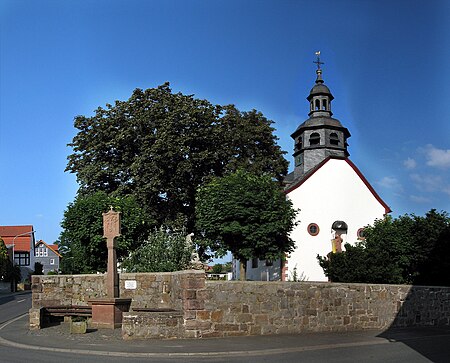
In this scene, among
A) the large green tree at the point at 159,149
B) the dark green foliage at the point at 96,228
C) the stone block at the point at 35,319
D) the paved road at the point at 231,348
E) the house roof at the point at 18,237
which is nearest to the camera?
the paved road at the point at 231,348

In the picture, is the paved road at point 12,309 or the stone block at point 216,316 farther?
the paved road at point 12,309

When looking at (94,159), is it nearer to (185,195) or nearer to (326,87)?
(185,195)

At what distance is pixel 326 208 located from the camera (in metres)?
44.0

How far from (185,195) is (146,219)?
562 centimetres

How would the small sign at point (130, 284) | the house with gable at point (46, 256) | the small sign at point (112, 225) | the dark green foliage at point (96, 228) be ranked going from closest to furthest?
the small sign at point (112, 225) < the small sign at point (130, 284) < the dark green foliage at point (96, 228) < the house with gable at point (46, 256)

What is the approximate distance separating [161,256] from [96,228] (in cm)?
566

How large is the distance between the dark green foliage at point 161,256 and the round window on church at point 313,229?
743 inches

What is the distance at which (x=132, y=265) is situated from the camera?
25406 millimetres

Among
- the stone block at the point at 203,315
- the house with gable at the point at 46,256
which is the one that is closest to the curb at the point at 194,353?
the stone block at the point at 203,315

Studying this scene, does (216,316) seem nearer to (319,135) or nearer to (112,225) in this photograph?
(112,225)

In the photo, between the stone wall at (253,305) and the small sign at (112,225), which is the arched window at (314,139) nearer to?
the stone wall at (253,305)

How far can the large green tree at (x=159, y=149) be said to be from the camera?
33.8m

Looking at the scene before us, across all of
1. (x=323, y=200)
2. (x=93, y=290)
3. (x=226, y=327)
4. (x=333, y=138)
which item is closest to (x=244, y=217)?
(x=93, y=290)

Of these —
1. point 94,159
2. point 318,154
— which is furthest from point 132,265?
point 318,154
